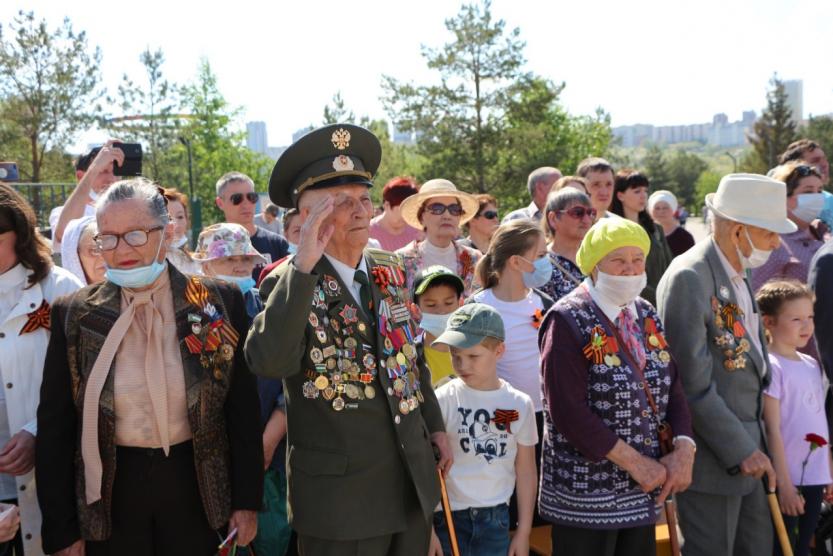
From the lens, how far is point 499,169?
103 ft

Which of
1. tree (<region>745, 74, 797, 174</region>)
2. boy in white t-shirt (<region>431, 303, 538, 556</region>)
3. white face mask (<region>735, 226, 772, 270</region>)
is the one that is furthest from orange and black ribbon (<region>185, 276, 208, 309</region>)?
tree (<region>745, 74, 797, 174</region>)

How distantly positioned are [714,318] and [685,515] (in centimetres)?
103

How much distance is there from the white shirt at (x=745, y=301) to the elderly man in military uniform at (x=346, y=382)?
1868 mm

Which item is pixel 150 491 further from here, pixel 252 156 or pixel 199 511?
pixel 252 156

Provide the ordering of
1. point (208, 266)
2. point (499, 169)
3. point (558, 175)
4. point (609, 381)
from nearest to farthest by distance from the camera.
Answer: point (609, 381) → point (208, 266) → point (558, 175) → point (499, 169)

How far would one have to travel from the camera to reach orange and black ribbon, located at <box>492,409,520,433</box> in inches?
139

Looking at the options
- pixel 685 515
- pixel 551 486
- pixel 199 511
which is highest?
pixel 199 511

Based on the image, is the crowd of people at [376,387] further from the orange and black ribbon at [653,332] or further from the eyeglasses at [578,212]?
the eyeglasses at [578,212]

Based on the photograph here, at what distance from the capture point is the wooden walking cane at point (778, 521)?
3.74 m

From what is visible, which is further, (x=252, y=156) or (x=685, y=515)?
(x=252, y=156)

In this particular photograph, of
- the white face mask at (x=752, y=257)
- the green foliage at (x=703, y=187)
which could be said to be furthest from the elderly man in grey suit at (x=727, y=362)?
the green foliage at (x=703, y=187)

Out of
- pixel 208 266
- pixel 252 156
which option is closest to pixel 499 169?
pixel 252 156

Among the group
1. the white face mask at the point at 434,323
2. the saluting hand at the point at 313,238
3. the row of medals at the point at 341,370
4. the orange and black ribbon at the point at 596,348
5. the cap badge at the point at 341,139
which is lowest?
the white face mask at the point at 434,323

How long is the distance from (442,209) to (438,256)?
0.35 m
